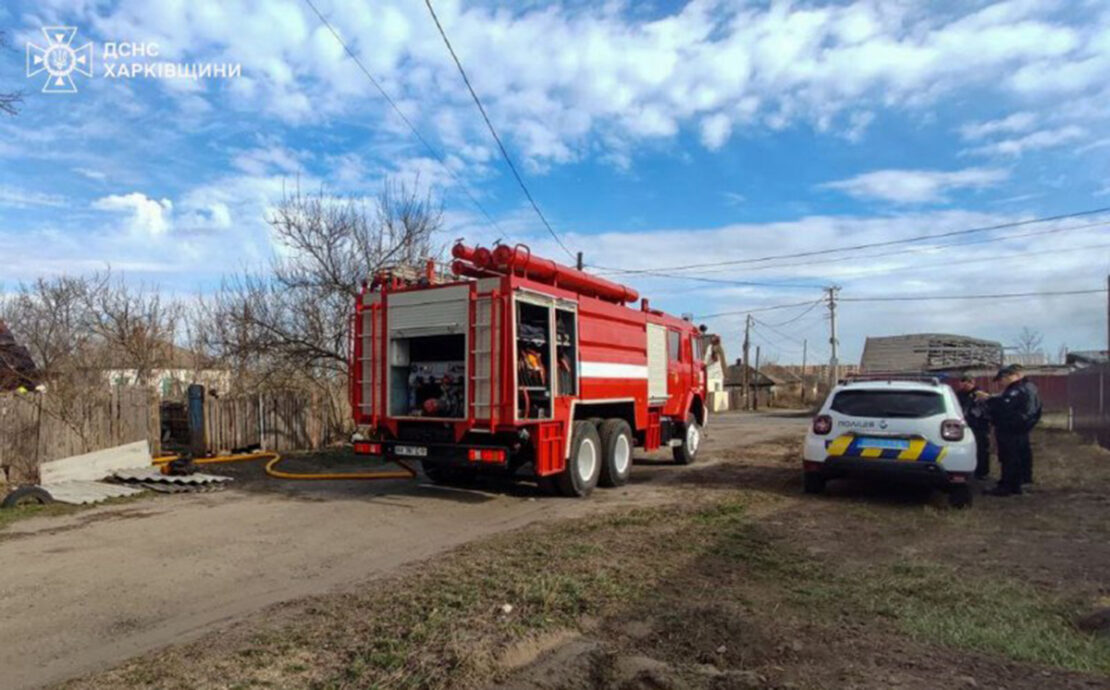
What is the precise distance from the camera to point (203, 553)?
22.4 feet

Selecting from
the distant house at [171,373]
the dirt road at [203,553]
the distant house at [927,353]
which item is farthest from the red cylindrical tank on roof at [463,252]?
→ the distant house at [927,353]

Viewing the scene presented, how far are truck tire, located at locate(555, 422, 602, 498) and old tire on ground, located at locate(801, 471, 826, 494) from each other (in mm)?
2968

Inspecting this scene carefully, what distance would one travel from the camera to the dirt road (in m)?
4.72

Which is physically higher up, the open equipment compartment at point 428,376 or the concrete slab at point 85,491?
the open equipment compartment at point 428,376

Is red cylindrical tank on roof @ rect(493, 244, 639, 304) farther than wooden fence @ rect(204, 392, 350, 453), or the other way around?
wooden fence @ rect(204, 392, 350, 453)

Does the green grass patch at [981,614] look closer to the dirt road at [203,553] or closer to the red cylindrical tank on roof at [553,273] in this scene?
the dirt road at [203,553]

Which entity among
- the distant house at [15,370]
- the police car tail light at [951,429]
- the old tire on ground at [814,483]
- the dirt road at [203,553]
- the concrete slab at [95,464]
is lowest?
the dirt road at [203,553]

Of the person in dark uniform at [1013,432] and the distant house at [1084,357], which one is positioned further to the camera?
the distant house at [1084,357]

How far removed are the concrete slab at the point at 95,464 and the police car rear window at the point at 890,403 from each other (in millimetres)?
10797

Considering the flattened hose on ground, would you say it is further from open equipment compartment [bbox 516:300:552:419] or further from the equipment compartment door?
the equipment compartment door

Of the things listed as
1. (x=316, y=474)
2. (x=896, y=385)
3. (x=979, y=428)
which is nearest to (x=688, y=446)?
(x=979, y=428)

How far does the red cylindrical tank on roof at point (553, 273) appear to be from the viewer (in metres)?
9.47

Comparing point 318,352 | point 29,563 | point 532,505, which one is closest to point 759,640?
point 532,505

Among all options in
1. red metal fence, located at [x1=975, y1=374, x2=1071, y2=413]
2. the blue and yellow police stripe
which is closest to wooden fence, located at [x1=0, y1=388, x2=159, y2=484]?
the blue and yellow police stripe
